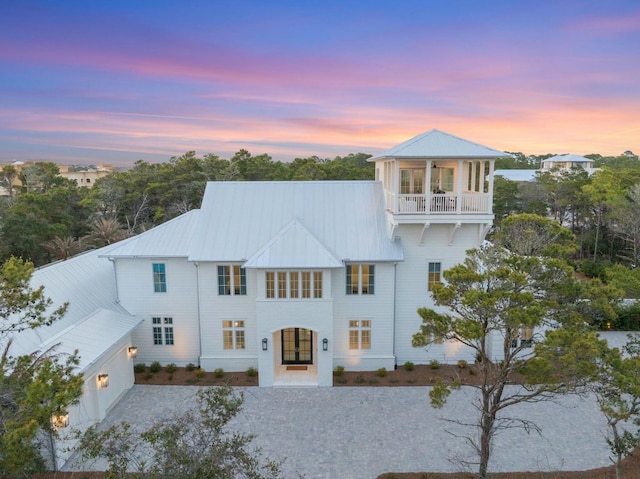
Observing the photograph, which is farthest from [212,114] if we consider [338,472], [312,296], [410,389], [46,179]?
[46,179]

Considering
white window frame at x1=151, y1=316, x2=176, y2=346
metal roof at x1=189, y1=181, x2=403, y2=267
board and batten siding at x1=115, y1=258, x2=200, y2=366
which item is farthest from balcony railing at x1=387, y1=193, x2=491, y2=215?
white window frame at x1=151, y1=316, x2=176, y2=346

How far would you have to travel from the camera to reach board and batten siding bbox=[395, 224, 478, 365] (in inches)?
739

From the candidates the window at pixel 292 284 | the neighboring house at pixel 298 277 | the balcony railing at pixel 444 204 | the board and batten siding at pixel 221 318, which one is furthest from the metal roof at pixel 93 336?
the balcony railing at pixel 444 204

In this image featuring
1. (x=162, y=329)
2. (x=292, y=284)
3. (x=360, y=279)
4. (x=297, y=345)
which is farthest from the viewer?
(x=162, y=329)

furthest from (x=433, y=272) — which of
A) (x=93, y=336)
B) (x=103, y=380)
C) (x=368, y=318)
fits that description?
(x=93, y=336)

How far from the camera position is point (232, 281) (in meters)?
18.7

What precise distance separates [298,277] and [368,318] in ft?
12.7

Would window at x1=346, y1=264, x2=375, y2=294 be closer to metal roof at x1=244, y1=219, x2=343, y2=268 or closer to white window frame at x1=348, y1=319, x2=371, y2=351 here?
metal roof at x1=244, y1=219, x2=343, y2=268

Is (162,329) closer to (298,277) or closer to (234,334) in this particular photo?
(234,334)

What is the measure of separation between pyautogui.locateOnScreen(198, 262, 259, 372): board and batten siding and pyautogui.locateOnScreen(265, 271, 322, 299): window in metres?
1.33

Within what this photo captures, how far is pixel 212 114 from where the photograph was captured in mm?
28141

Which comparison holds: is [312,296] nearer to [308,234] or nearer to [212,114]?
[308,234]

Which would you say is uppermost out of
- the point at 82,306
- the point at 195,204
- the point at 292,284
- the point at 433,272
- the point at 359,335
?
the point at 195,204

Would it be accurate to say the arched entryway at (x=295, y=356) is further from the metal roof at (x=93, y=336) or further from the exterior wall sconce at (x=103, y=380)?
the exterior wall sconce at (x=103, y=380)
